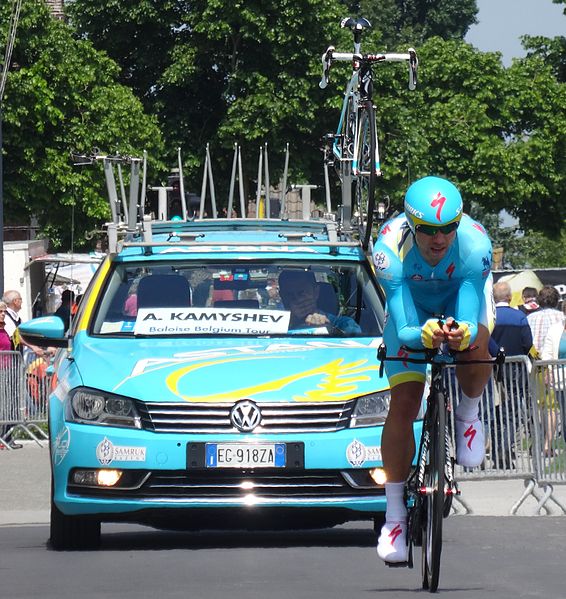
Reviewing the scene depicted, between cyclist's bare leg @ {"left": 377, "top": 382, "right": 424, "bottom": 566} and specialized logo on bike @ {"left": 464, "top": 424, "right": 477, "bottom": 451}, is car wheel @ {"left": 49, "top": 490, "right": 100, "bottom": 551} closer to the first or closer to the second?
cyclist's bare leg @ {"left": 377, "top": 382, "right": 424, "bottom": 566}

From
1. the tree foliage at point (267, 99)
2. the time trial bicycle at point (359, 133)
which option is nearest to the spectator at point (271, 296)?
the time trial bicycle at point (359, 133)

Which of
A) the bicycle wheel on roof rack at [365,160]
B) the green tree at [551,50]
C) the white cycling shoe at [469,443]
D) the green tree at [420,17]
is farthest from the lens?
the green tree at [420,17]

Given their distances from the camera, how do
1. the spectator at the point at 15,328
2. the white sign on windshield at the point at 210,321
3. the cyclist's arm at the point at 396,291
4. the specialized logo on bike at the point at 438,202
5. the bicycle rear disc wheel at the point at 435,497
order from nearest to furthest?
the specialized logo on bike at the point at 438,202 → the bicycle rear disc wheel at the point at 435,497 → the cyclist's arm at the point at 396,291 → the white sign on windshield at the point at 210,321 → the spectator at the point at 15,328

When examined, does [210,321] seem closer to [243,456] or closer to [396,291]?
[243,456]

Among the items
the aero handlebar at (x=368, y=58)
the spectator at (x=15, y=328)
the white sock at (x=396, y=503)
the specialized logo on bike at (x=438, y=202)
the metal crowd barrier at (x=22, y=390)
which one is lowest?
the metal crowd barrier at (x=22, y=390)

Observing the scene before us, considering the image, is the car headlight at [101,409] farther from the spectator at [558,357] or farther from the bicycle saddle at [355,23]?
the bicycle saddle at [355,23]

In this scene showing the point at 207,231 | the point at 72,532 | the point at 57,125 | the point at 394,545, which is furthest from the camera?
the point at 57,125

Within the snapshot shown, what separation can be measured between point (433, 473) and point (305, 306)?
305cm

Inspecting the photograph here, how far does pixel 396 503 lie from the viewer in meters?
8.20

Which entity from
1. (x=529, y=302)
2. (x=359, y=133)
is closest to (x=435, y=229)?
(x=359, y=133)

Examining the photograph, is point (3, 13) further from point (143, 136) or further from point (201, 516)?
point (201, 516)

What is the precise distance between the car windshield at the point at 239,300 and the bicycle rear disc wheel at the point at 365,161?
1.02m

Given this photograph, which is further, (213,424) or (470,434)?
(213,424)

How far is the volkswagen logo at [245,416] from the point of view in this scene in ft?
31.7
